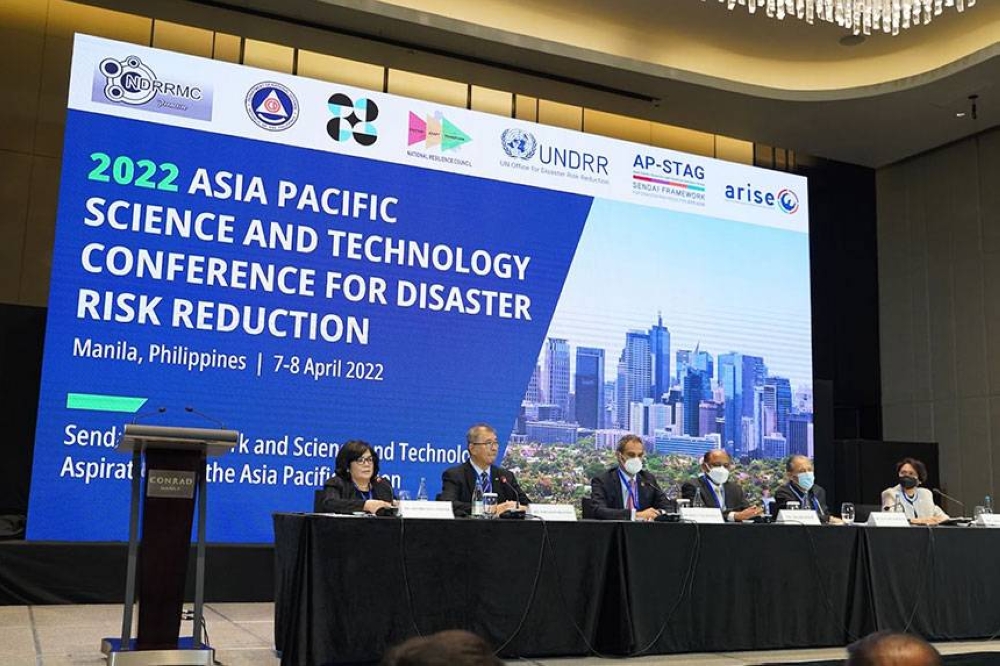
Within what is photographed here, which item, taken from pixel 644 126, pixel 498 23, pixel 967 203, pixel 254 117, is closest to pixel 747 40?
pixel 644 126

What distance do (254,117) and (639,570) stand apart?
3608 mm

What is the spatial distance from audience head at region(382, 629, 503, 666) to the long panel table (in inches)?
101

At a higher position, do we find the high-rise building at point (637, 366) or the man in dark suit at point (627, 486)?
the high-rise building at point (637, 366)

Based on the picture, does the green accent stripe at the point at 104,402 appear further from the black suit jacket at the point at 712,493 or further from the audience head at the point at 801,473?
the audience head at the point at 801,473

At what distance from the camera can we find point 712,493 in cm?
498

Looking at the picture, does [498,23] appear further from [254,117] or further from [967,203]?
[967,203]

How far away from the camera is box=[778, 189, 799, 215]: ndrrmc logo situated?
7387 mm

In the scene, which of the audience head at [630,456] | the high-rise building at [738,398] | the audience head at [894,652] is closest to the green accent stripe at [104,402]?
the audience head at [630,456]

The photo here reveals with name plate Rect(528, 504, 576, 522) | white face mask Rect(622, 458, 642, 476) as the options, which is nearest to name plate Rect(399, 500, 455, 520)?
name plate Rect(528, 504, 576, 522)

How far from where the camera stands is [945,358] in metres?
9.02

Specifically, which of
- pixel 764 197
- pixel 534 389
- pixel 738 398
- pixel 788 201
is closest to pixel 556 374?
pixel 534 389

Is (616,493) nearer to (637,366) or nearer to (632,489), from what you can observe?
(632,489)

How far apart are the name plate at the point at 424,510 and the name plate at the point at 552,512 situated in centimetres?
35

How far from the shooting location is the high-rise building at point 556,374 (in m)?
6.47
